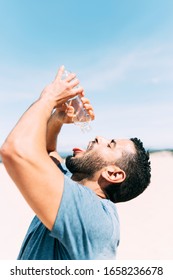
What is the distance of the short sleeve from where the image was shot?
1566 millimetres

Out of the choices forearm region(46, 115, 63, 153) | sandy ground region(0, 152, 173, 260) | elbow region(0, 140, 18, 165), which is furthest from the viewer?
sandy ground region(0, 152, 173, 260)

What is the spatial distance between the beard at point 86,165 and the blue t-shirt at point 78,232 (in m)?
0.39

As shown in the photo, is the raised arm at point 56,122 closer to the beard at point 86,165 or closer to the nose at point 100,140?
the nose at point 100,140

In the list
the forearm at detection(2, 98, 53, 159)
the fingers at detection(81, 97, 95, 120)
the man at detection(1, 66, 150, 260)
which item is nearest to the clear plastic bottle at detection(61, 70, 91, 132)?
the fingers at detection(81, 97, 95, 120)

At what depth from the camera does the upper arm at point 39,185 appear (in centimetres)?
152

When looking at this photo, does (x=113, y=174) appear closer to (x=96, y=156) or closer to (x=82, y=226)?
(x=96, y=156)

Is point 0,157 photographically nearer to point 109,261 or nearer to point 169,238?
point 109,261

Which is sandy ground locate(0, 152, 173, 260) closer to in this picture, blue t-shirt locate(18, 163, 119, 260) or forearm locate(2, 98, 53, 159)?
blue t-shirt locate(18, 163, 119, 260)

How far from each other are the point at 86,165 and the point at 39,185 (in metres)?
0.70

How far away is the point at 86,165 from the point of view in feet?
7.23

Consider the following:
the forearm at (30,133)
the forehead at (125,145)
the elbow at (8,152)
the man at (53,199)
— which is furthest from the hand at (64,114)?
the elbow at (8,152)

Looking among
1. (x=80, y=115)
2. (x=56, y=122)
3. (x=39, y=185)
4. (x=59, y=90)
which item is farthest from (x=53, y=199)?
(x=80, y=115)

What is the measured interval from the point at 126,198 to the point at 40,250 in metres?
0.81

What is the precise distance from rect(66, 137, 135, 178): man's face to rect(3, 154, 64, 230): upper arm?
2.11ft
